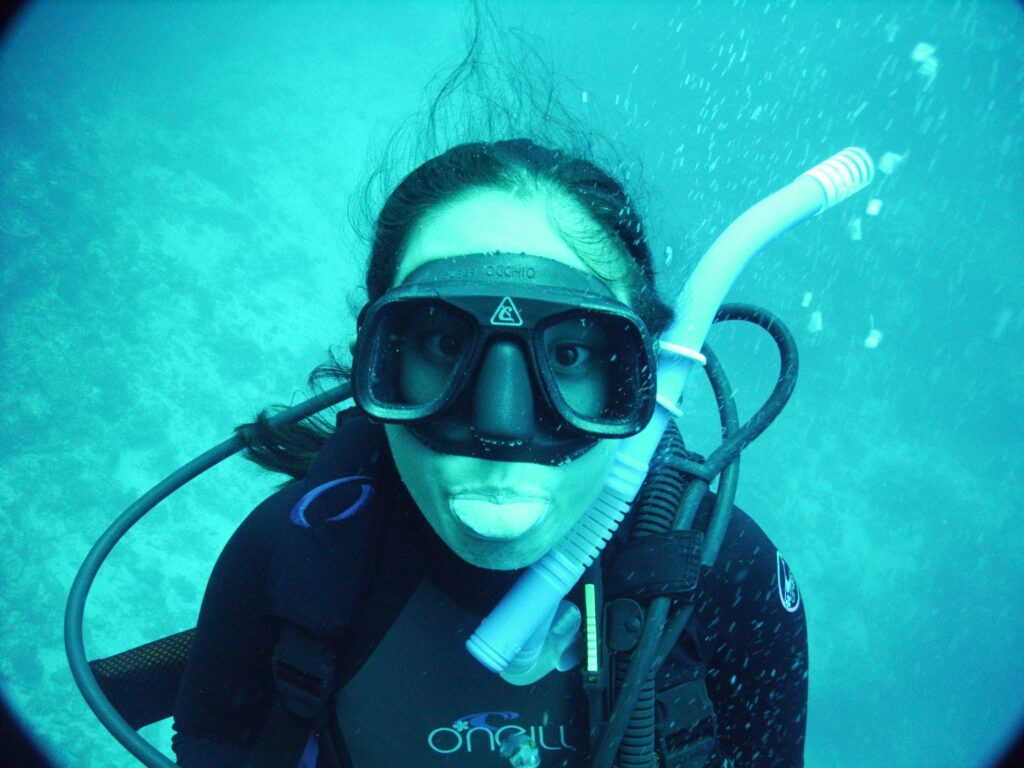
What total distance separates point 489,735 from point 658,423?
35.2 inches

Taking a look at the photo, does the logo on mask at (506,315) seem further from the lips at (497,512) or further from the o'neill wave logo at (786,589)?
the o'neill wave logo at (786,589)

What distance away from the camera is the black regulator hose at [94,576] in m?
1.40

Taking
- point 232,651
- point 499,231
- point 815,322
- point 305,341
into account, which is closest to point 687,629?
point 499,231

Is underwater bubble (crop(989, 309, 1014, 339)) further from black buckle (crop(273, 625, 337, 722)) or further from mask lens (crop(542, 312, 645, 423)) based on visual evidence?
black buckle (crop(273, 625, 337, 722))

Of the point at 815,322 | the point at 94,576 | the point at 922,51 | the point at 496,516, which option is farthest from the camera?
the point at 922,51

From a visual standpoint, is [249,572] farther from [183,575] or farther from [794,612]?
[183,575]

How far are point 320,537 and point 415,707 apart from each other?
492 millimetres

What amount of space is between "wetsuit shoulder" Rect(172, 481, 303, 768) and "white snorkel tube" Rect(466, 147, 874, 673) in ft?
2.21

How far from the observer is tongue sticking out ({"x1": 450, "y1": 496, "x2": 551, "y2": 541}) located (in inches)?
38.4

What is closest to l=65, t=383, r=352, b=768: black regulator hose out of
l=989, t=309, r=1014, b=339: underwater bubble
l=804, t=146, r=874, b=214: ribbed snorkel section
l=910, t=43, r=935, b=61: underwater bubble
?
l=804, t=146, r=874, b=214: ribbed snorkel section

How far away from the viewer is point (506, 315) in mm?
1027

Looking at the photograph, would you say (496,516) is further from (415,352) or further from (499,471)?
(415,352)

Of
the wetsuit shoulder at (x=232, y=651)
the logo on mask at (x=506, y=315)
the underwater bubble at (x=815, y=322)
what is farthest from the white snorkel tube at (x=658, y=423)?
the underwater bubble at (x=815, y=322)

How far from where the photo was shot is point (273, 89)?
12.0m
